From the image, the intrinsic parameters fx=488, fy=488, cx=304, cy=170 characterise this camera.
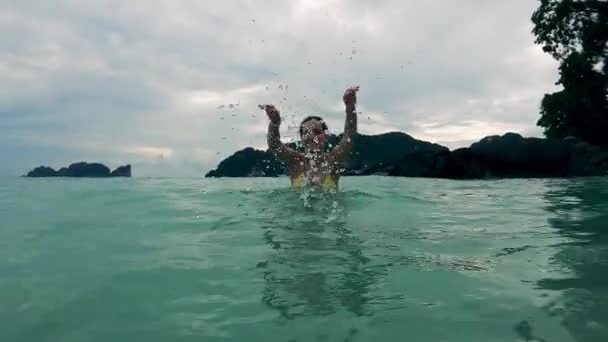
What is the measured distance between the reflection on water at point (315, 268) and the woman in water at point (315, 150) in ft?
6.83

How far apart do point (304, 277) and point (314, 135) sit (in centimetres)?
503

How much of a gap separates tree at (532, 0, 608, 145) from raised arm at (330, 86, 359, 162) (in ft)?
73.8

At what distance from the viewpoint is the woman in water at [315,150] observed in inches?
331

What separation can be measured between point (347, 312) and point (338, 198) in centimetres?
575

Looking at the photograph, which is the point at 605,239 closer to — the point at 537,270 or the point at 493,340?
the point at 537,270

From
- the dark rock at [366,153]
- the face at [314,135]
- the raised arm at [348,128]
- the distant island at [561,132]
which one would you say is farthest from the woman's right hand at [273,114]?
the dark rock at [366,153]

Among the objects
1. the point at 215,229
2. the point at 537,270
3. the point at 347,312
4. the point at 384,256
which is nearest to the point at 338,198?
the point at 215,229

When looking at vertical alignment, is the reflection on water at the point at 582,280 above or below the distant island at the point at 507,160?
below

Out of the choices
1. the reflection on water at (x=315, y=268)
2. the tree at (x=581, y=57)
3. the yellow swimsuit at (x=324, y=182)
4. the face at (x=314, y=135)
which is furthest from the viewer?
the tree at (x=581, y=57)

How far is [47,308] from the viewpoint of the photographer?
3.27m

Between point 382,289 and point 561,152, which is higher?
point 561,152

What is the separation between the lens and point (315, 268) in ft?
13.4

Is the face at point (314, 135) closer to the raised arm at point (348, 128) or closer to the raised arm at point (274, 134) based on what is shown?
the raised arm at point (348, 128)

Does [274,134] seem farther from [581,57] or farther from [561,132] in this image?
[561,132]
